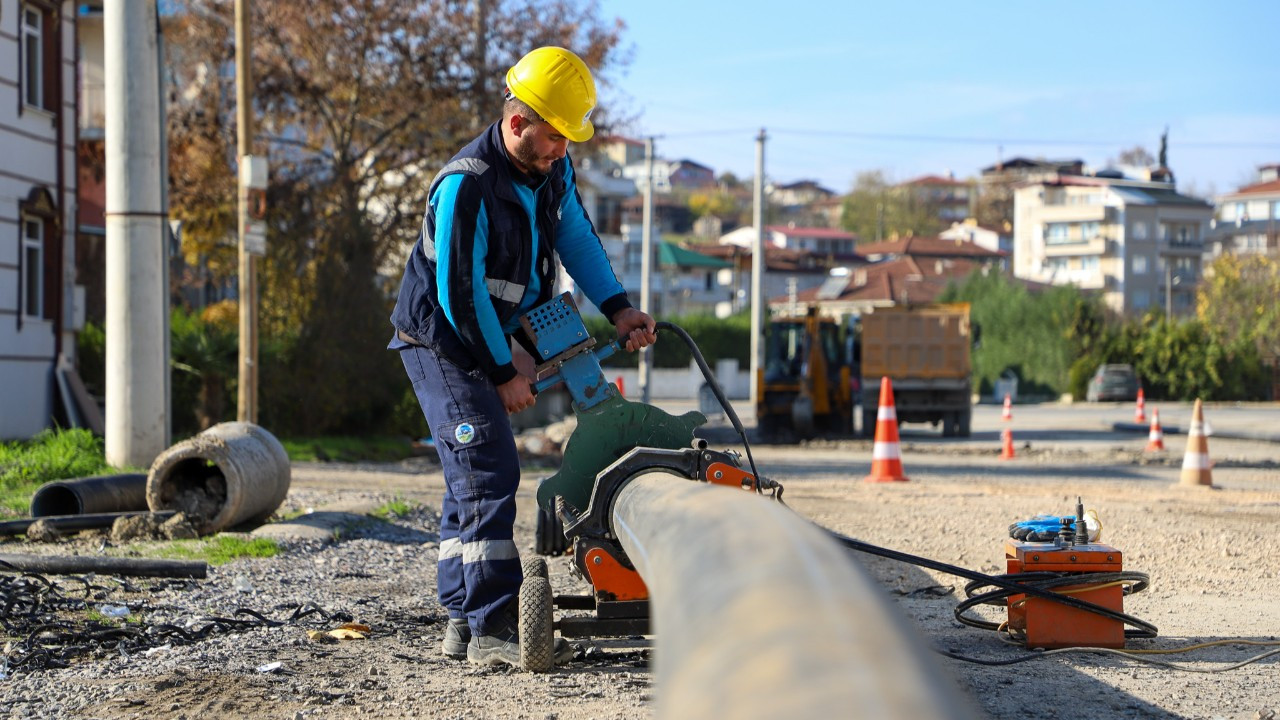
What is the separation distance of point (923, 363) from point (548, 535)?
21.0 m

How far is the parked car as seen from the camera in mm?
48812

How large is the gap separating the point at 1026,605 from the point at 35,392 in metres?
15.7

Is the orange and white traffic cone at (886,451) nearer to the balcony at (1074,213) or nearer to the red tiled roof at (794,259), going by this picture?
the red tiled roof at (794,259)

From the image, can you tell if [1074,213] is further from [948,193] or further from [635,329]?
[635,329]

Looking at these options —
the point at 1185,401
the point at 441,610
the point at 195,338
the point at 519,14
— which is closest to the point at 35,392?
the point at 195,338

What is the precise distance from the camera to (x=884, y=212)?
130m

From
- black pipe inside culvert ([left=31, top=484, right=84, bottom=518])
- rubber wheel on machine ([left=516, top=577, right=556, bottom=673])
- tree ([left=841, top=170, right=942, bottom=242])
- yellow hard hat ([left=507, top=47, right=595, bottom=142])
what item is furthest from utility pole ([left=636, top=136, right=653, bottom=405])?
tree ([left=841, top=170, right=942, bottom=242])

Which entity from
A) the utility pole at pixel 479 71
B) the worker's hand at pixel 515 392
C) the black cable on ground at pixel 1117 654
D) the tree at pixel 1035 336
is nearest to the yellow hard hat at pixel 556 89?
the worker's hand at pixel 515 392

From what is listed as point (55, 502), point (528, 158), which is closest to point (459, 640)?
point (528, 158)

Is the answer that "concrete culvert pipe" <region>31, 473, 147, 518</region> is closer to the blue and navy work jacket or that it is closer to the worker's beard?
the blue and navy work jacket

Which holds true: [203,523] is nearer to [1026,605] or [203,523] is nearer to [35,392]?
[1026,605]

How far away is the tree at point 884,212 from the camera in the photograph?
128 meters

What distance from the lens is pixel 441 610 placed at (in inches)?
242

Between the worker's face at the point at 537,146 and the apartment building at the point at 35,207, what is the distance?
1391 centimetres
